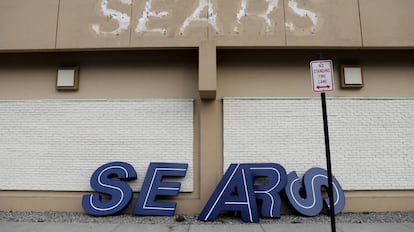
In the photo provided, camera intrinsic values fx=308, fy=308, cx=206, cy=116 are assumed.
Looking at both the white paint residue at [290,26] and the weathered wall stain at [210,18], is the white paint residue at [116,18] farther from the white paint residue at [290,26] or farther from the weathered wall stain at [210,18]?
the white paint residue at [290,26]

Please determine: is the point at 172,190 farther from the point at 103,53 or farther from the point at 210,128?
the point at 103,53

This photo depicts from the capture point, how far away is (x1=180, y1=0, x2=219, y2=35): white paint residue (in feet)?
25.7

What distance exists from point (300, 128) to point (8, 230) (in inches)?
279

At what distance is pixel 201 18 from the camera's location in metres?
7.86

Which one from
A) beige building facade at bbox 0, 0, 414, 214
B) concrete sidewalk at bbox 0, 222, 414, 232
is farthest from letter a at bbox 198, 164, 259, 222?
beige building facade at bbox 0, 0, 414, 214

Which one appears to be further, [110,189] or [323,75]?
[110,189]

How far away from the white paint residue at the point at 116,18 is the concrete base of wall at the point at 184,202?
4.25m

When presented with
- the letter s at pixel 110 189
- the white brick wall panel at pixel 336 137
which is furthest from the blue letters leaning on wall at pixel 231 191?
the white brick wall panel at pixel 336 137

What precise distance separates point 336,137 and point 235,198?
323 centimetres

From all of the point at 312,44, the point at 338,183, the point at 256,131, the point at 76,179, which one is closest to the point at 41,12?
the point at 76,179

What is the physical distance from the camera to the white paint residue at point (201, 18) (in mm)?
7832

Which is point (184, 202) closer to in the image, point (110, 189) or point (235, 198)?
point (235, 198)

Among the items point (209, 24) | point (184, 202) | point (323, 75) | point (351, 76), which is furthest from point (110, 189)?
point (351, 76)

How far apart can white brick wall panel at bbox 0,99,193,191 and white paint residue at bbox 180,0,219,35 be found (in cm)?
196
